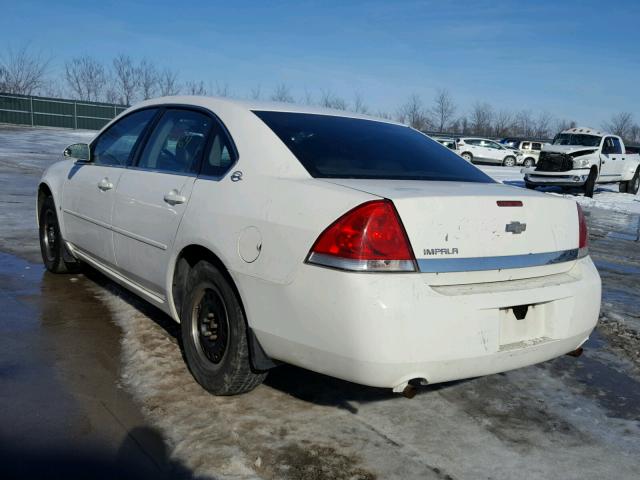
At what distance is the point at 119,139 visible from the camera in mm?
4453

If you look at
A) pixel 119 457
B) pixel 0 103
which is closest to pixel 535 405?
pixel 119 457

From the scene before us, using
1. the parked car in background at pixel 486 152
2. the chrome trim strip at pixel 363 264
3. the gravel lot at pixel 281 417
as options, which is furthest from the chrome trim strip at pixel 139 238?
the parked car in background at pixel 486 152

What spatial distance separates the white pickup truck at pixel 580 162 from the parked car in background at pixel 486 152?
1568 centimetres

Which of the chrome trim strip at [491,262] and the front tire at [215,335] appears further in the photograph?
the front tire at [215,335]

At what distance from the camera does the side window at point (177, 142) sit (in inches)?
137

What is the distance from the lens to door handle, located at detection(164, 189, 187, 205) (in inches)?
129

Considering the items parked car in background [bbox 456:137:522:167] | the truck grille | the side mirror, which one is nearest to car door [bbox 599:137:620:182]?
the truck grille

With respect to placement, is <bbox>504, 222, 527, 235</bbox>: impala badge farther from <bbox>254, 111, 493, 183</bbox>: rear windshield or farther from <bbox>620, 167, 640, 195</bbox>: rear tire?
<bbox>620, 167, 640, 195</bbox>: rear tire

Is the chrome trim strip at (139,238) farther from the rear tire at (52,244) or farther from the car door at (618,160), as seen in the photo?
the car door at (618,160)

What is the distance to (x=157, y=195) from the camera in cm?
354

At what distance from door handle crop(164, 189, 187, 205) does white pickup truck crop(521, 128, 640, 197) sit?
15.9 meters

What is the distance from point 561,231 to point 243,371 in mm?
1686

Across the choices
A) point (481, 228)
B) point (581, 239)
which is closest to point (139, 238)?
point (481, 228)

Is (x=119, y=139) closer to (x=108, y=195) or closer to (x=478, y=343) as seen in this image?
(x=108, y=195)
